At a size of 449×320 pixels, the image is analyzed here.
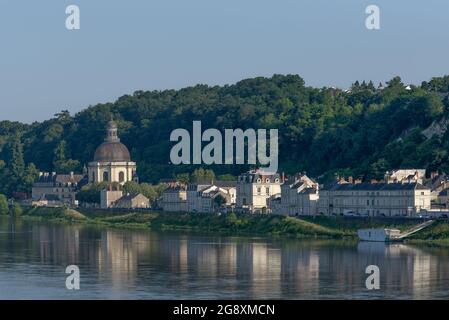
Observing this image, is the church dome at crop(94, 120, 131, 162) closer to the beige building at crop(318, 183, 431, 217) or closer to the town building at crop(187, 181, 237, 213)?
the town building at crop(187, 181, 237, 213)

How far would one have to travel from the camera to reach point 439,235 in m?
72.4

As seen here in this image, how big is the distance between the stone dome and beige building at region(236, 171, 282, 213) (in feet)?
135

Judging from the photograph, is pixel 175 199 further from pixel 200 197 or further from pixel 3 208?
pixel 3 208

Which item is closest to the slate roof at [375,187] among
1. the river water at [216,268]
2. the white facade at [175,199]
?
the river water at [216,268]

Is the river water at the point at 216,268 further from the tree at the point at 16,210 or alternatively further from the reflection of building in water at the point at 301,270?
the tree at the point at 16,210

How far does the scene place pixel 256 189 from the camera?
100 metres

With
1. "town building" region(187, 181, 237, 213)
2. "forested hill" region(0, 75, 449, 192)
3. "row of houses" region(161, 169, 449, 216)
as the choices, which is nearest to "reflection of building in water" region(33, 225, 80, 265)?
"town building" region(187, 181, 237, 213)

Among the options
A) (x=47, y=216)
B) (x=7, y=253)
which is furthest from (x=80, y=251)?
(x=47, y=216)

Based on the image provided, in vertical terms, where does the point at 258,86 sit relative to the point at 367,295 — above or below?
above

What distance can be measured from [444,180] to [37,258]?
104ft

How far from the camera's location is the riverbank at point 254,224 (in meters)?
75.6

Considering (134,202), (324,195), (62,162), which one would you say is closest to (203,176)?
(134,202)

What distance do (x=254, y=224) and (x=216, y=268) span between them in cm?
2865
